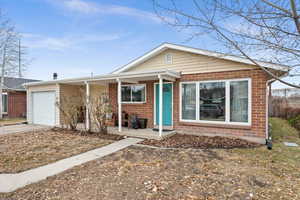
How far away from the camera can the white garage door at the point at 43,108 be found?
10.4 metres

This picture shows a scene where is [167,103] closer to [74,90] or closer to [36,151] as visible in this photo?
[36,151]

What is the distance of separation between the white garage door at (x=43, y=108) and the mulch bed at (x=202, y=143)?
24.4 ft

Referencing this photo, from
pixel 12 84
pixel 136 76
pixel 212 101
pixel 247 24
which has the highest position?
pixel 12 84

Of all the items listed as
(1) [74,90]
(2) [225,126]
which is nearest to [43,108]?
(1) [74,90]

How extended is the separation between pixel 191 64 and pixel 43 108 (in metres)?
10.0

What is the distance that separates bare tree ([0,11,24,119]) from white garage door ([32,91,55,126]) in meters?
5.98

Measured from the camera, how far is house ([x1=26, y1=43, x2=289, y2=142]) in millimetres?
6242

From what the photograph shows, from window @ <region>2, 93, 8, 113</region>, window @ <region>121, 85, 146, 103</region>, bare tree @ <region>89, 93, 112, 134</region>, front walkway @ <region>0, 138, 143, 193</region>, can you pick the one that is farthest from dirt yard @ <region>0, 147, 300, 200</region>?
window @ <region>2, 93, 8, 113</region>

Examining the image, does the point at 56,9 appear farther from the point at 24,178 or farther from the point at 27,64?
the point at 27,64

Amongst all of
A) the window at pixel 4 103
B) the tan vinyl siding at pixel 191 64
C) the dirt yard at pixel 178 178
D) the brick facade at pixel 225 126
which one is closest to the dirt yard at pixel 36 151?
the dirt yard at pixel 178 178

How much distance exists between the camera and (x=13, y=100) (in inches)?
606

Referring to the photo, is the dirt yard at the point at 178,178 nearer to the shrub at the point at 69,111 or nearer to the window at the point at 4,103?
the shrub at the point at 69,111

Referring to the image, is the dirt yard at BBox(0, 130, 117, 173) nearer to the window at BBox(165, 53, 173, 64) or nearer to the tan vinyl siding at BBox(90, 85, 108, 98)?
the tan vinyl siding at BBox(90, 85, 108, 98)

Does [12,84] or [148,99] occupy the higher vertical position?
[12,84]
